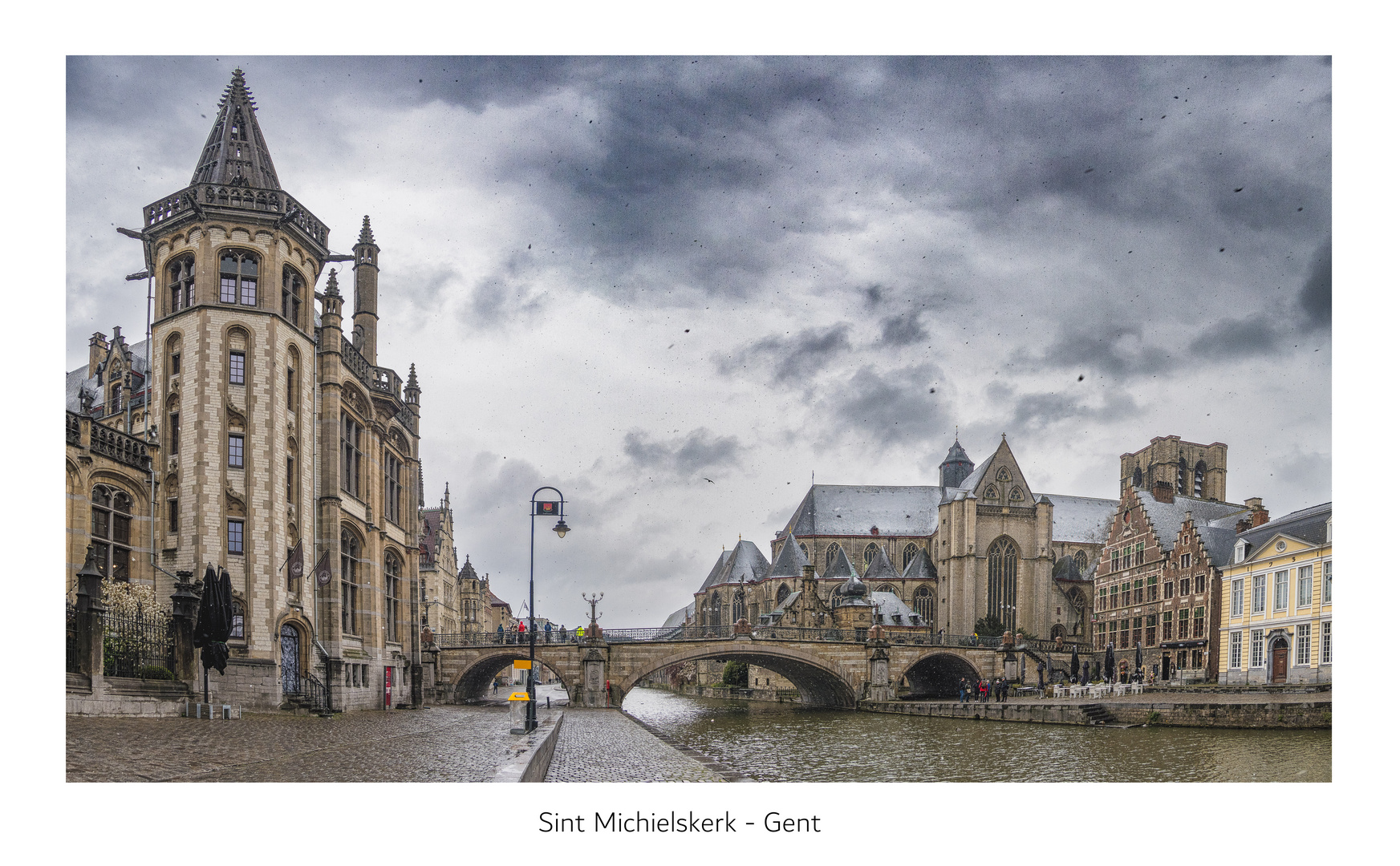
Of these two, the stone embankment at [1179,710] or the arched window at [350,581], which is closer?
the stone embankment at [1179,710]

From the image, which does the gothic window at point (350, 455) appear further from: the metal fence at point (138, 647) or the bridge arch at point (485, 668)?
the bridge arch at point (485, 668)

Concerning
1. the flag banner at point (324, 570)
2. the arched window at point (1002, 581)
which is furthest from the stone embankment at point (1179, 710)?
the arched window at point (1002, 581)

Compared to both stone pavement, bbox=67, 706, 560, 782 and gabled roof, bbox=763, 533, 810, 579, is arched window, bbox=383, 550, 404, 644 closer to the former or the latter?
stone pavement, bbox=67, 706, 560, 782

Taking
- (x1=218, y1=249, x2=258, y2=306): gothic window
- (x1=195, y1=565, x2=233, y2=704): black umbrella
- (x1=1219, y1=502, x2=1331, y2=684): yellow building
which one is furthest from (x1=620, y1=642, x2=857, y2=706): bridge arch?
(x1=195, y1=565, x2=233, y2=704): black umbrella

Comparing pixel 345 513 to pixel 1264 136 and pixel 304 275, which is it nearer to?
pixel 304 275

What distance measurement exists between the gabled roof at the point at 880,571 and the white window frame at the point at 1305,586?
57844 mm

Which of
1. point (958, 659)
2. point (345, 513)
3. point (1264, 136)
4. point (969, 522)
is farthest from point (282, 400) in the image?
point (969, 522)

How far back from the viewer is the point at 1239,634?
4528 centimetres

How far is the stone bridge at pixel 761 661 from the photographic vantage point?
55500 mm

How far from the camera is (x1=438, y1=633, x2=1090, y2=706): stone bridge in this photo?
55500 millimetres

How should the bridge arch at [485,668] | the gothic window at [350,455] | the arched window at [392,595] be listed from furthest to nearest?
1. the bridge arch at [485,668]
2. the arched window at [392,595]
3. the gothic window at [350,455]

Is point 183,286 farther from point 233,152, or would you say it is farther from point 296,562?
point 296,562

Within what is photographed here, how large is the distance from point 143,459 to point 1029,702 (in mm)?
34222

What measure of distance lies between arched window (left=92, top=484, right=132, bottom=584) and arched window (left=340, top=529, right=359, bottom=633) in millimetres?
8222
